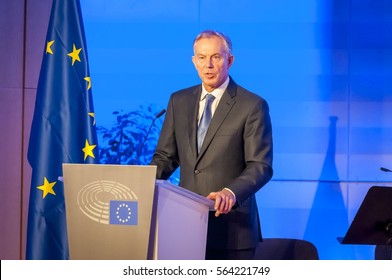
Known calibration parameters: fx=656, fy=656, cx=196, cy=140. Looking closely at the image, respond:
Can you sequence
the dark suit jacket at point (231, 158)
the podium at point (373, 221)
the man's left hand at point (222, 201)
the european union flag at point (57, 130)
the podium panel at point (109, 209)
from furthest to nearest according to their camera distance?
the european union flag at point (57, 130)
the podium at point (373, 221)
the dark suit jacket at point (231, 158)
the man's left hand at point (222, 201)
the podium panel at point (109, 209)

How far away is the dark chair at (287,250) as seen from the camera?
4293 millimetres

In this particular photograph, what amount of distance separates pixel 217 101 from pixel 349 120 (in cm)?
223

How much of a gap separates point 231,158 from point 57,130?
154 cm

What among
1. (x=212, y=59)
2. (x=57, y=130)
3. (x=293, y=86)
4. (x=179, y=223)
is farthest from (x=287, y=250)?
(x=179, y=223)

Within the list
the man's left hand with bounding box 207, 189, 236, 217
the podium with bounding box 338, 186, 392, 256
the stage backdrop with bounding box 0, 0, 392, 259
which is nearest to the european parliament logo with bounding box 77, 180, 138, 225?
the man's left hand with bounding box 207, 189, 236, 217

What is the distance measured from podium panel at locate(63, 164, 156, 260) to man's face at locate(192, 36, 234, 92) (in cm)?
83

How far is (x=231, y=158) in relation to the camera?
3025mm

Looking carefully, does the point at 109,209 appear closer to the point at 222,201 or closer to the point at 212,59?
the point at 222,201

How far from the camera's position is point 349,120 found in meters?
5.08

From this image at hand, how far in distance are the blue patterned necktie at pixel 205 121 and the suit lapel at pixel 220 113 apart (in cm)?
4

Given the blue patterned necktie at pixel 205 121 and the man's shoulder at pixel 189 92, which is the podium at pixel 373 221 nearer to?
the blue patterned necktie at pixel 205 121

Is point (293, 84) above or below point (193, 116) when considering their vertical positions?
above

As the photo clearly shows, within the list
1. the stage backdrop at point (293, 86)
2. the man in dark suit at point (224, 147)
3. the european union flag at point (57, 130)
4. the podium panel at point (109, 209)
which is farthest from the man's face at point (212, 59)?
the stage backdrop at point (293, 86)
